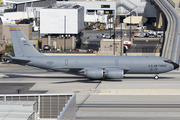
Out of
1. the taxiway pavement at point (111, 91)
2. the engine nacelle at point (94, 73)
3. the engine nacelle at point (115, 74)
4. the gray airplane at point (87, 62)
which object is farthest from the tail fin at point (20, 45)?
the engine nacelle at point (115, 74)

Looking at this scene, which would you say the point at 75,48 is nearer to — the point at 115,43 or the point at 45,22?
the point at 45,22

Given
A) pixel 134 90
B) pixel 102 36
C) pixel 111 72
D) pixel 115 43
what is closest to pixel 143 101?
pixel 134 90

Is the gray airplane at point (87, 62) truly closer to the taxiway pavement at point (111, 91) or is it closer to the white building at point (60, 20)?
the taxiway pavement at point (111, 91)

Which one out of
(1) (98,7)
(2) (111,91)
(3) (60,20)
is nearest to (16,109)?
(2) (111,91)

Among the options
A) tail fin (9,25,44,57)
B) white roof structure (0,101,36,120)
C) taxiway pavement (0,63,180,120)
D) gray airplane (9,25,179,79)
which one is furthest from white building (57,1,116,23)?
white roof structure (0,101,36,120)

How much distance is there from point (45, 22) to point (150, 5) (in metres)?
91.9

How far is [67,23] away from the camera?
10188 cm

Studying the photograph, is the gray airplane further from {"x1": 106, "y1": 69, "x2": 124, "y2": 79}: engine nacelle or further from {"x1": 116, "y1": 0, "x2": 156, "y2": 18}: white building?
{"x1": 116, "y1": 0, "x2": 156, "y2": 18}: white building

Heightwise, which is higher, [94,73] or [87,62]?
[87,62]

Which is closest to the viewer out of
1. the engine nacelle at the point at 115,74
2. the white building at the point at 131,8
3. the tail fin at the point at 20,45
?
the engine nacelle at the point at 115,74

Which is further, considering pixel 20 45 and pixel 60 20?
pixel 60 20

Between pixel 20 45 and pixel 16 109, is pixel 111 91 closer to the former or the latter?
pixel 20 45

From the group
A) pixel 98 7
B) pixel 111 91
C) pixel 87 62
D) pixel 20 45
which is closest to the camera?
pixel 111 91

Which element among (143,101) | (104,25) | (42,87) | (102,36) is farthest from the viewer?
(104,25)
